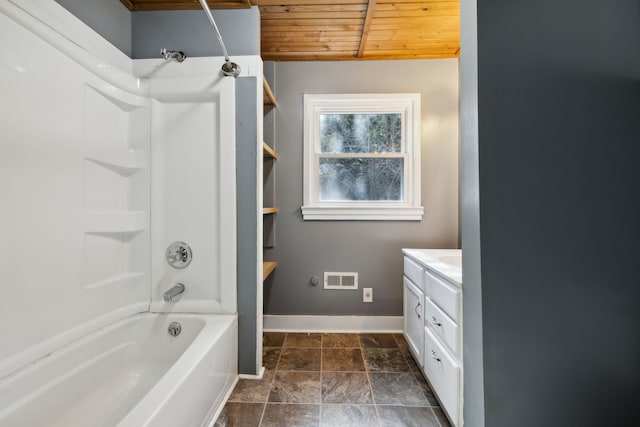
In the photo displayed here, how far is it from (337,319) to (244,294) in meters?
0.92

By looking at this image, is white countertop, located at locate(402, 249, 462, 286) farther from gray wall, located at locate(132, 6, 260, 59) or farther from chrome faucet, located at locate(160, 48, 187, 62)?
chrome faucet, located at locate(160, 48, 187, 62)

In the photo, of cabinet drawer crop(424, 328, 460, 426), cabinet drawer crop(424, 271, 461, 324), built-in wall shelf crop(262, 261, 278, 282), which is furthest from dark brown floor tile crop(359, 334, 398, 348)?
built-in wall shelf crop(262, 261, 278, 282)

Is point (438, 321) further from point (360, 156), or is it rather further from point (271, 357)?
point (360, 156)

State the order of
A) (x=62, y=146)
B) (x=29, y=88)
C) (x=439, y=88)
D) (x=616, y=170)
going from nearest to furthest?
1. (x=616, y=170)
2. (x=29, y=88)
3. (x=62, y=146)
4. (x=439, y=88)

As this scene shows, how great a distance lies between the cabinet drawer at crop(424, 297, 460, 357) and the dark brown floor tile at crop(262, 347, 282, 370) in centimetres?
102

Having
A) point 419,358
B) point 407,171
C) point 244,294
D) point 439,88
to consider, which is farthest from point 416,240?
point 244,294

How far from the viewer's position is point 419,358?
1595mm

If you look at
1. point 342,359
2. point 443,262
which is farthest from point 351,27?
point 342,359

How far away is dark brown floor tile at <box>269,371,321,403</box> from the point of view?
55.4 inches

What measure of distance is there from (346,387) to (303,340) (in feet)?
1.96

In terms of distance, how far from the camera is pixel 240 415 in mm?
1296

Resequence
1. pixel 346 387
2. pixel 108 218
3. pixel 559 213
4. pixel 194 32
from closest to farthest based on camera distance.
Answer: pixel 559 213
pixel 108 218
pixel 346 387
pixel 194 32

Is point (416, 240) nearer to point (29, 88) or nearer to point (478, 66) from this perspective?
point (478, 66)

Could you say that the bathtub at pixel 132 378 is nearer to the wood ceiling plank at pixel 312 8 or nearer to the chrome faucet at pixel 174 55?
the chrome faucet at pixel 174 55
